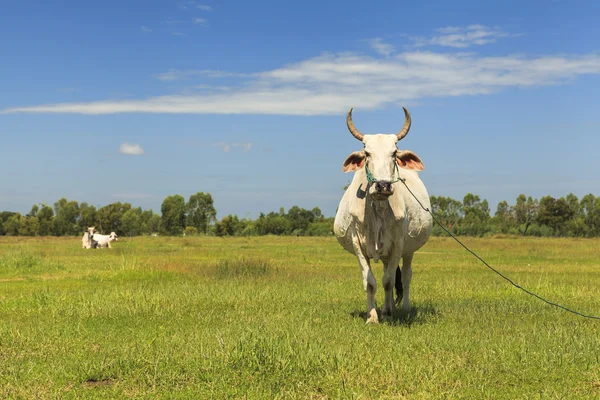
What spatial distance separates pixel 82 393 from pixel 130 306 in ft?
16.8

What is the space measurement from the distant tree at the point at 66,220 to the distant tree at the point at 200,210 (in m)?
18.6

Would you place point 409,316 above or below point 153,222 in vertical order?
below

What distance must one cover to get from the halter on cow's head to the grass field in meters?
1.98

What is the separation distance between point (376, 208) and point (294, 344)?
8.82 ft

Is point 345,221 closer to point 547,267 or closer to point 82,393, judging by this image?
point 82,393

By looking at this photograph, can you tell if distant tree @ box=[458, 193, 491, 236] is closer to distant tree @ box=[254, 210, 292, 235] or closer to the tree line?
the tree line

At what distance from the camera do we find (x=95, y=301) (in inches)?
461

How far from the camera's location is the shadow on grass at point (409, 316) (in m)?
9.81

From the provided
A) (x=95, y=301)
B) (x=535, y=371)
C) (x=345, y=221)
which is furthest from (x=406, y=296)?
(x=95, y=301)

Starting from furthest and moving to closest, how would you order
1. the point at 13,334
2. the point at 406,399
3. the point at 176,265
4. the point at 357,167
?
the point at 176,265, the point at 357,167, the point at 13,334, the point at 406,399

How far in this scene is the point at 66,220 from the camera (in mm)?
96562

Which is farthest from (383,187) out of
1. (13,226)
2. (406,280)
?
(13,226)

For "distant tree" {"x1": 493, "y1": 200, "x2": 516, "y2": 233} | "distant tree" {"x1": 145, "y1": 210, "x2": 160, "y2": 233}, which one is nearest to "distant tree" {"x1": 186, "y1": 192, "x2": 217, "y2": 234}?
"distant tree" {"x1": 145, "y1": 210, "x2": 160, "y2": 233}

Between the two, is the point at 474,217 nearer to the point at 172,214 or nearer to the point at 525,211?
the point at 525,211
